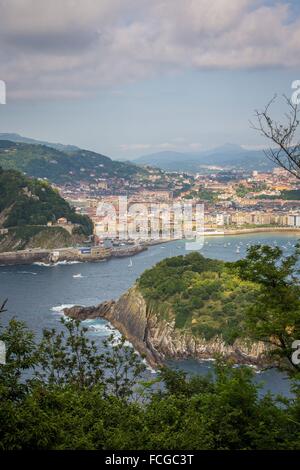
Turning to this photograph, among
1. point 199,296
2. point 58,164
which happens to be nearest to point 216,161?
point 58,164

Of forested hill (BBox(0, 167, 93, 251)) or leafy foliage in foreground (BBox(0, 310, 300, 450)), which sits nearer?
leafy foliage in foreground (BBox(0, 310, 300, 450))

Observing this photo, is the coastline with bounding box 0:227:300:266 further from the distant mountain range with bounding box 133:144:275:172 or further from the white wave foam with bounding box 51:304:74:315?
the distant mountain range with bounding box 133:144:275:172

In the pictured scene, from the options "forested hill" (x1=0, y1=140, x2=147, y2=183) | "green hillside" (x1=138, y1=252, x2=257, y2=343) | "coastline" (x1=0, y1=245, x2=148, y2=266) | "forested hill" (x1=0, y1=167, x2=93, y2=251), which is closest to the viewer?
"green hillside" (x1=138, y1=252, x2=257, y2=343)

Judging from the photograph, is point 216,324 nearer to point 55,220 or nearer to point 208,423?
point 208,423

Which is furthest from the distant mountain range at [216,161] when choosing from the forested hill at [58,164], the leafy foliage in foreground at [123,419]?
the leafy foliage in foreground at [123,419]

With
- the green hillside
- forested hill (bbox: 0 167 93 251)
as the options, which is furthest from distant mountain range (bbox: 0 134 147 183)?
the green hillside

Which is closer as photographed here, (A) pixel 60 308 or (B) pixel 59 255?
(A) pixel 60 308

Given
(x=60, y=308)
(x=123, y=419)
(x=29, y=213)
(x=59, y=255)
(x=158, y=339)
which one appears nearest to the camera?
(x=123, y=419)

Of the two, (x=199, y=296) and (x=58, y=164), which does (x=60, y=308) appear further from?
(x=58, y=164)

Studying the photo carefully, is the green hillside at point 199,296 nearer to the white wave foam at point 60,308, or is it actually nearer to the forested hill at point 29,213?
the white wave foam at point 60,308
